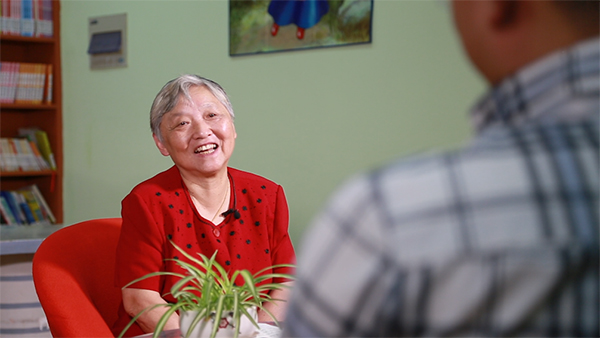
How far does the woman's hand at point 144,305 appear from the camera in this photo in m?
1.71

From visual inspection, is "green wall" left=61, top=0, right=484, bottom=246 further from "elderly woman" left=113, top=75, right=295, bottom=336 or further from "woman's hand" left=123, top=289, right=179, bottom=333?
"woman's hand" left=123, top=289, right=179, bottom=333

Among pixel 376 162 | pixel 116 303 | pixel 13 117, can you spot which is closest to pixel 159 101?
pixel 116 303

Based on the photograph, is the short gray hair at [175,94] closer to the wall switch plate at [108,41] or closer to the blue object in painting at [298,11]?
the blue object in painting at [298,11]

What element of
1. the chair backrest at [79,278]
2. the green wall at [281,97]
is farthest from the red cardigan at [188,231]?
the green wall at [281,97]

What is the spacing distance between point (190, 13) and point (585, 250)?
126 inches

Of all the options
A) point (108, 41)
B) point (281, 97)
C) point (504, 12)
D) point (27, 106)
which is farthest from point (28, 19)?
point (504, 12)

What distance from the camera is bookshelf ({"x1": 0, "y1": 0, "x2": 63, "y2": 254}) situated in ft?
13.4

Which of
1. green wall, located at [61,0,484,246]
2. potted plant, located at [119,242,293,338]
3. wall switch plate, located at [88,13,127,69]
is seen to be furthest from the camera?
wall switch plate, located at [88,13,127,69]

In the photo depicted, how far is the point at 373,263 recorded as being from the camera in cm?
39

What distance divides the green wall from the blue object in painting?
0.47ft

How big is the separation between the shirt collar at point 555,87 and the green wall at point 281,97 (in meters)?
1.64

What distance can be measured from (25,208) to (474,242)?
166 inches

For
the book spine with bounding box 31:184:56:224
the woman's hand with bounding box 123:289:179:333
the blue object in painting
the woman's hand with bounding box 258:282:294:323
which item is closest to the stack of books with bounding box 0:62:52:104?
the book spine with bounding box 31:184:56:224

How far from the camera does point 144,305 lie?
172cm
